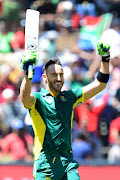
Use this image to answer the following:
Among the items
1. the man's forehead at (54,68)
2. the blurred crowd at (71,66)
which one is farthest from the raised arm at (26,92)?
the blurred crowd at (71,66)

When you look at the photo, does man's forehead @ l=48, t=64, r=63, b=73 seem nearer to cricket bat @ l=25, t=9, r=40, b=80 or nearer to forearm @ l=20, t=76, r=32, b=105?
cricket bat @ l=25, t=9, r=40, b=80

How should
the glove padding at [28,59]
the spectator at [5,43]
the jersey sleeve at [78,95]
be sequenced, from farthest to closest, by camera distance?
1. the spectator at [5,43]
2. the jersey sleeve at [78,95]
3. the glove padding at [28,59]

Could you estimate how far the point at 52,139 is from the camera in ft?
15.3

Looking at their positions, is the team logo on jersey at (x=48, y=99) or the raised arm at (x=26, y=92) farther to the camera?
the team logo on jersey at (x=48, y=99)

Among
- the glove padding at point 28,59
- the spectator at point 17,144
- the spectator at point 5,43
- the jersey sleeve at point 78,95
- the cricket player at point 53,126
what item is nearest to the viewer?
the glove padding at point 28,59

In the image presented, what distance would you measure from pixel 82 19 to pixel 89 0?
80 cm

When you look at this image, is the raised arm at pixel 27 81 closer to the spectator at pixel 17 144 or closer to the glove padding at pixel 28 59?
the glove padding at pixel 28 59

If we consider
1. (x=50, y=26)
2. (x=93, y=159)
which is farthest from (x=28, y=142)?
(x=50, y=26)

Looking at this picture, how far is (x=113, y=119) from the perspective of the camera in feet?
28.2

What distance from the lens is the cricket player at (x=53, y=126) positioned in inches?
182

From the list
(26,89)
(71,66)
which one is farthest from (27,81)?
(71,66)

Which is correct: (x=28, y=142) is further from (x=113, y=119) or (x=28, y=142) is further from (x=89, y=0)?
(x=89, y=0)

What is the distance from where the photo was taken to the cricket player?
15.1 ft

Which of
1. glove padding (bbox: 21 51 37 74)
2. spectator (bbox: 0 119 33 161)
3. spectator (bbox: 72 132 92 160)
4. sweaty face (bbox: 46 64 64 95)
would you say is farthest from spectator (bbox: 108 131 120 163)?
glove padding (bbox: 21 51 37 74)
